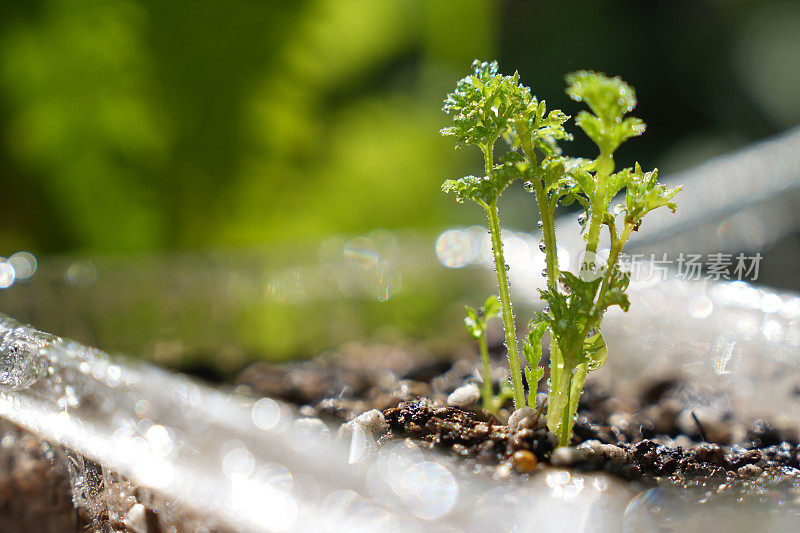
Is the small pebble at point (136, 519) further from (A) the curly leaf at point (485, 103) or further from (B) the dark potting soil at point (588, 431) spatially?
(A) the curly leaf at point (485, 103)

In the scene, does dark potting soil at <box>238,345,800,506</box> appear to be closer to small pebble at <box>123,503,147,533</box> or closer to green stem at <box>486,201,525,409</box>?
green stem at <box>486,201,525,409</box>

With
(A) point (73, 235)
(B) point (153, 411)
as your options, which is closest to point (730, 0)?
(A) point (73, 235)

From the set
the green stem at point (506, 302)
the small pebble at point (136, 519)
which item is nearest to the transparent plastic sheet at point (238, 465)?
the small pebble at point (136, 519)

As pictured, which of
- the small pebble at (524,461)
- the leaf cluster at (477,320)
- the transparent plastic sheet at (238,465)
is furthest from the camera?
the leaf cluster at (477,320)

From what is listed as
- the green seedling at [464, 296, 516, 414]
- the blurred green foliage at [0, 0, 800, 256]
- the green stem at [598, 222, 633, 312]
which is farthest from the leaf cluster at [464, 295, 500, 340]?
the blurred green foliage at [0, 0, 800, 256]

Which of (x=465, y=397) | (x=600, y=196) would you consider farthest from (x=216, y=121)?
(x=600, y=196)
